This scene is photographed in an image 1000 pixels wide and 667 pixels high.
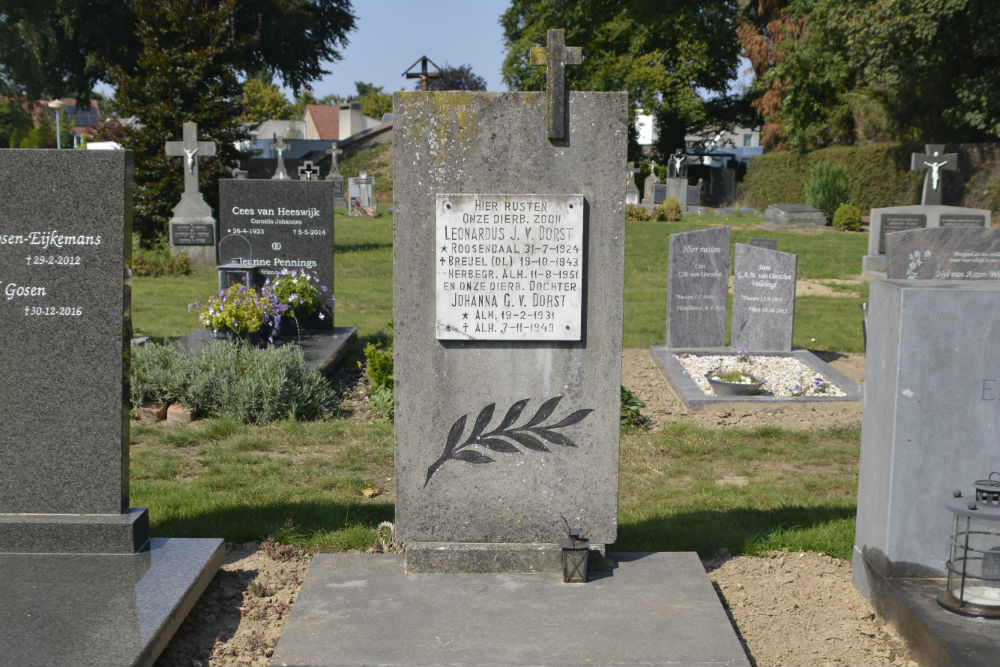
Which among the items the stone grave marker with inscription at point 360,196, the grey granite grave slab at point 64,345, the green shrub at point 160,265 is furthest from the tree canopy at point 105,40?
the grey granite grave slab at point 64,345

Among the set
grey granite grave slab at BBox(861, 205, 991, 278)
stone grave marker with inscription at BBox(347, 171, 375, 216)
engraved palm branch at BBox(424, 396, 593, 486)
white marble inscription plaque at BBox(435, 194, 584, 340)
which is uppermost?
stone grave marker with inscription at BBox(347, 171, 375, 216)

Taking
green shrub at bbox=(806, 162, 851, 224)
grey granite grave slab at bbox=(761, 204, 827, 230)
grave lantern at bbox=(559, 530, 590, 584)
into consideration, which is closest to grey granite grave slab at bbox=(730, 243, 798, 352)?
grave lantern at bbox=(559, 530, 590, 584)

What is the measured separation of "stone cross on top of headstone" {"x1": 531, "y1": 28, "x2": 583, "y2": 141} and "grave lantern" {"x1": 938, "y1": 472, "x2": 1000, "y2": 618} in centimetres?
215

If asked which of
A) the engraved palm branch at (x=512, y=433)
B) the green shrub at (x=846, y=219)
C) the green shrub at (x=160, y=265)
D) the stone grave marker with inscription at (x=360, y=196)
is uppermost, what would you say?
the stone grave marker with inscription at (x=360, y=196)

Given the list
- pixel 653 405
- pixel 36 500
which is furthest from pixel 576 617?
pixel 653 405

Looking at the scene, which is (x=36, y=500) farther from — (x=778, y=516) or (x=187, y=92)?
(x=187, y=92)

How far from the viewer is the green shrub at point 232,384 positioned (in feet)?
24.1

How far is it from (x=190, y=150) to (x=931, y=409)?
16.5 meters


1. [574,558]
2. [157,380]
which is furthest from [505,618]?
[157,380]

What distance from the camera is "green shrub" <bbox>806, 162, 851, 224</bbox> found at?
99.9ft

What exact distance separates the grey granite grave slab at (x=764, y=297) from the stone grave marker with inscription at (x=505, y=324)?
669 centimetres

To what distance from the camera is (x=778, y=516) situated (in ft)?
17.5

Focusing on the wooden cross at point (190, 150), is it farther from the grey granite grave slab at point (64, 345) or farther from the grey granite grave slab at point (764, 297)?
the grey granite grave slab at point (64, 345)

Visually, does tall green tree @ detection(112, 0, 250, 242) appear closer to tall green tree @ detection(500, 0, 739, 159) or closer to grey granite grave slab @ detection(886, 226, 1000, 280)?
grey granite grave slab @ detection(886, 226, 1000, 280)
